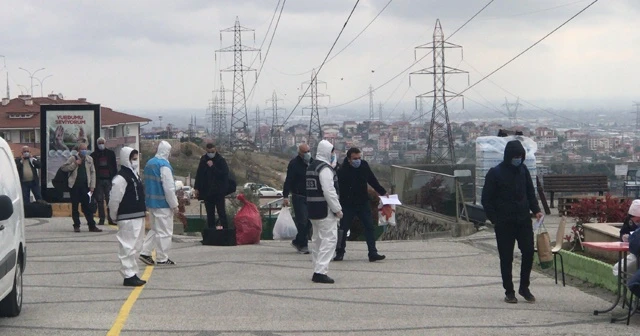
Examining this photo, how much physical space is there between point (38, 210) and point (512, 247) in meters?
15.8

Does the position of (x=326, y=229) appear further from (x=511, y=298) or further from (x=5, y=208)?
(x=5, y=208)

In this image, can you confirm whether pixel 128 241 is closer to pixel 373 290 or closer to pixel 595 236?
pixel 373 290

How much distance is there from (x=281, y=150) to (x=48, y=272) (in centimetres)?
8179

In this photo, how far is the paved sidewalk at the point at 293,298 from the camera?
399 inches

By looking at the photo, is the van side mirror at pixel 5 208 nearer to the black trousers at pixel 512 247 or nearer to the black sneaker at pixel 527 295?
the black trousers at pixel 512 247

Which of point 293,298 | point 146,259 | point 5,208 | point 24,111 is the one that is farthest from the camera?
point 24,111

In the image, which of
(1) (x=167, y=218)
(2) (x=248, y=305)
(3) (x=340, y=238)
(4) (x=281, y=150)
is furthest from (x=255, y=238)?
→ (4) (x=281, y=150)

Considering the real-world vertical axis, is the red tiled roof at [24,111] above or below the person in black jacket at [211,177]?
above

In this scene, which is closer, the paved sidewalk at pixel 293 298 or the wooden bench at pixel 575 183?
the paved sidewalk at pixel 293 298

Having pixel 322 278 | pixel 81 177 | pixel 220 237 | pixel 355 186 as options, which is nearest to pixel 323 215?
pixel 322 278

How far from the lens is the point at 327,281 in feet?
44.7

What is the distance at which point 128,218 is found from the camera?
1311 centimetres

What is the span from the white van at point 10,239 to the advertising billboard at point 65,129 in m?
13.3

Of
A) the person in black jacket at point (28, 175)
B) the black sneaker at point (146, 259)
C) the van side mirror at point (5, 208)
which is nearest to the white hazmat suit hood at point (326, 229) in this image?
the black sneaker at point (146, 259)
